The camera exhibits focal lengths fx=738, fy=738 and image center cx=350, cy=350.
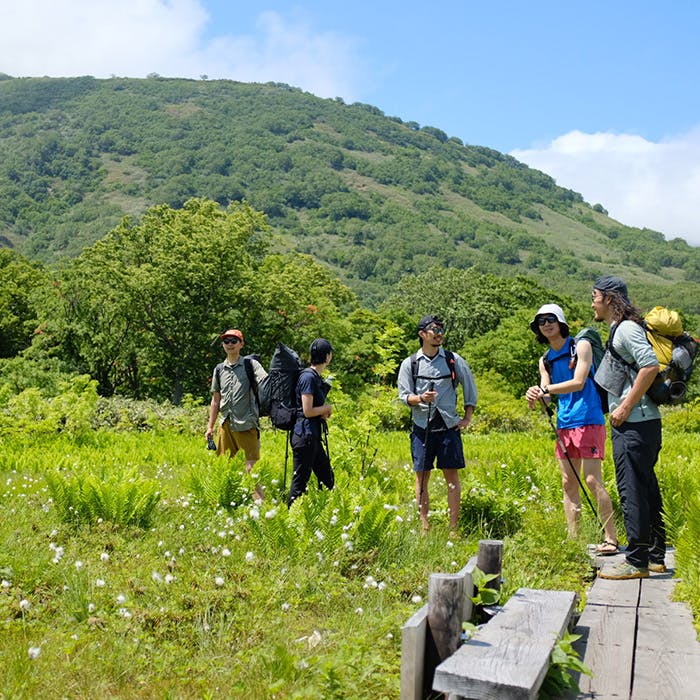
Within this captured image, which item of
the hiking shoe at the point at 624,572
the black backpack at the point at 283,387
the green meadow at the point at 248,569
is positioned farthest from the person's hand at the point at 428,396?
the hiking shoe at the point at 624,572

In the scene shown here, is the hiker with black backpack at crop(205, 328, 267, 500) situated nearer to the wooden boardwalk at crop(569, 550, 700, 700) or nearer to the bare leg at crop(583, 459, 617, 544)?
the bare leg at crop(583, 459, 617, 544)

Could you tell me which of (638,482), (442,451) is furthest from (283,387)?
(638,482)

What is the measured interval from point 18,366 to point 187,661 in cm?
2635

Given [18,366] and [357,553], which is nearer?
[357,553]

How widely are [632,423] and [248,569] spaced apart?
2732 mm

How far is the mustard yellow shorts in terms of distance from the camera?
7.77 m

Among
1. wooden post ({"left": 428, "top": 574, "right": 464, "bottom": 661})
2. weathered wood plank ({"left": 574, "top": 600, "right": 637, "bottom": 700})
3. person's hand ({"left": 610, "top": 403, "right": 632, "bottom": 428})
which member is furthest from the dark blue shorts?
wooden post ({"left": 428, "top": 574, "right": 464, "bottom": 661})

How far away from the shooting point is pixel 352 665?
332 centimetres

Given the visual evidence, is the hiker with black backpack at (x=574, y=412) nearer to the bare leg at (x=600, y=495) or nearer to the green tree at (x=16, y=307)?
the bare leg at (x=600, y=495)

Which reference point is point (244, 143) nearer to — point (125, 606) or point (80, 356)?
point (80, 356)

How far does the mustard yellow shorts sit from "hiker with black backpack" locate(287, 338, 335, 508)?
3.28 ft

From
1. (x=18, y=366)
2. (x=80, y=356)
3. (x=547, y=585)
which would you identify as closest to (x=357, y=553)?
(x=547, y=585)

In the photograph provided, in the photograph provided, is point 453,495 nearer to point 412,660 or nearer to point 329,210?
point 412,660

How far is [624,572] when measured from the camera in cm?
483
